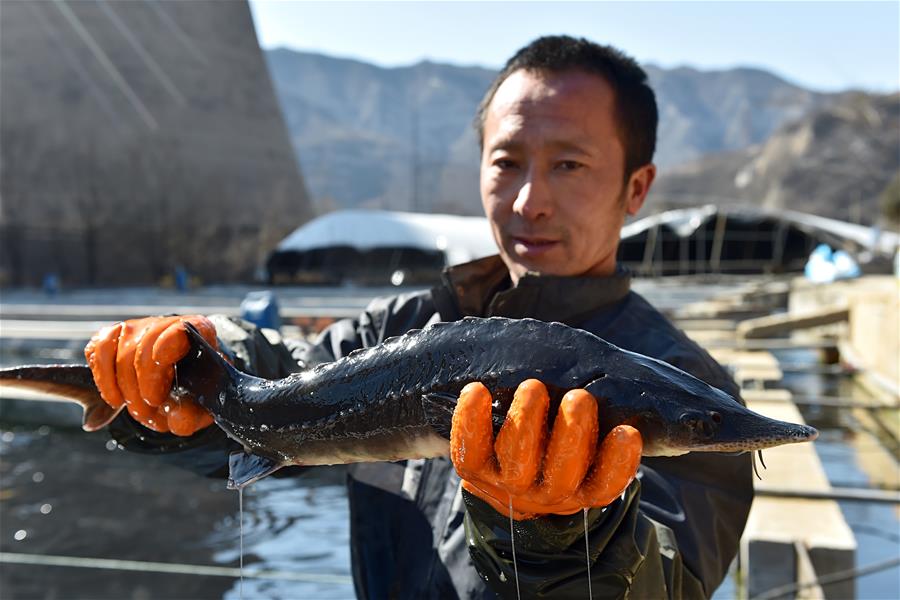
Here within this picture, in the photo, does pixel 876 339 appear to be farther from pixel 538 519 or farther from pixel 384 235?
pixel 384 235

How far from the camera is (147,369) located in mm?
1835

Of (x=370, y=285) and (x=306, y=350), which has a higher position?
(x=306, y=350)

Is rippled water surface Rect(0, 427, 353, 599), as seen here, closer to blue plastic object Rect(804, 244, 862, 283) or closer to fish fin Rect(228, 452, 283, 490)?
fish fin Rect(228, 452, 283, 490)

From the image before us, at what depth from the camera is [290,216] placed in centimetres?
5006

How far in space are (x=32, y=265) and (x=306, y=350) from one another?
36.3 m

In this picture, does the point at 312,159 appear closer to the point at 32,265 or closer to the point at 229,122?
the point at 229,122

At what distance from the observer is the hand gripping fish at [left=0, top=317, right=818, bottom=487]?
135cm

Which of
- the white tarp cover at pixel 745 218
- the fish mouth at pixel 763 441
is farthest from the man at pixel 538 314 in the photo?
the white tarp cover at pixel 745 218

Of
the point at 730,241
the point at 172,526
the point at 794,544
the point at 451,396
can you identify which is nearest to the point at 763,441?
the point at 451,396

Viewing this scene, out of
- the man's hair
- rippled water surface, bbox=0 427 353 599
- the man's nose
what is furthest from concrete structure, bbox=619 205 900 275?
the man's nose

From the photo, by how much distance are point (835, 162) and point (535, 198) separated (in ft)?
232

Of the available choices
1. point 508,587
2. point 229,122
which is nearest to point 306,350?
point 508,587

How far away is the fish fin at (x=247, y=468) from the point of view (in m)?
1.78

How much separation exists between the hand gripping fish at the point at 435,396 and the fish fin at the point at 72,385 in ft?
1.06
